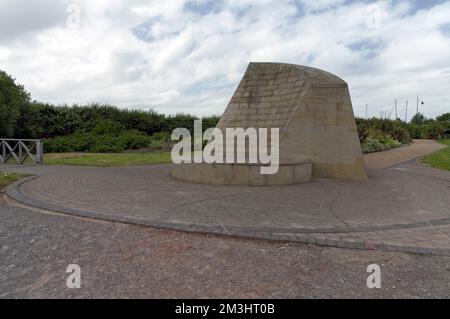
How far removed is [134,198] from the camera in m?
Result: 6.16

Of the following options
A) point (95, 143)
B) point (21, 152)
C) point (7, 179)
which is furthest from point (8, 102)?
point (7, 179)

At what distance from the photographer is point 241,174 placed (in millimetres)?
8000

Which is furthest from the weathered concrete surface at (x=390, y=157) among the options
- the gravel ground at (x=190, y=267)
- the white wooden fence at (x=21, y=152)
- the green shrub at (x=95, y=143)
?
the white wooden fence at (x=21, y=152)

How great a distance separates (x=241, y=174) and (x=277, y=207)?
250 centimetres

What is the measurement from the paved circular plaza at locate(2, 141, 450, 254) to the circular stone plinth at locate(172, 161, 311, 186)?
372 mm

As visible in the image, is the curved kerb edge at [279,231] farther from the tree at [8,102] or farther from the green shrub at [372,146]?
the green shrub at [372,146]

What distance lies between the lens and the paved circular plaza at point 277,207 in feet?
13.7

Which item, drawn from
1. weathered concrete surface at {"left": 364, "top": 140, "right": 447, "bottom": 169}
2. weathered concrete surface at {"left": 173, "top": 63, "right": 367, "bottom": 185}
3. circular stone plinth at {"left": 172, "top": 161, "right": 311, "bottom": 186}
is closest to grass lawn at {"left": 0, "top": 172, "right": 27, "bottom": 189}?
weathered concrete surface at {"left": 173, "top": 63, "right": 367, "bottom": 185}

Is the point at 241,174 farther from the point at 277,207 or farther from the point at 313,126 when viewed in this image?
the point at 313,126

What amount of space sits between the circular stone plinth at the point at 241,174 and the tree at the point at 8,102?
38.4 feet

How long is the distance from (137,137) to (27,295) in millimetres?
18114

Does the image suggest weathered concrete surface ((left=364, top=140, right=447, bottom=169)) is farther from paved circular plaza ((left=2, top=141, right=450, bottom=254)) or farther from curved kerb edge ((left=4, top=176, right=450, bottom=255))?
curved kerb edge ((left=4, top=176, right=450, bottom=255))

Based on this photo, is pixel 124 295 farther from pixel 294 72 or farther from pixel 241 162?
pixel 294 72

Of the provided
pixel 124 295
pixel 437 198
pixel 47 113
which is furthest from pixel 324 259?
pixel 47 113
